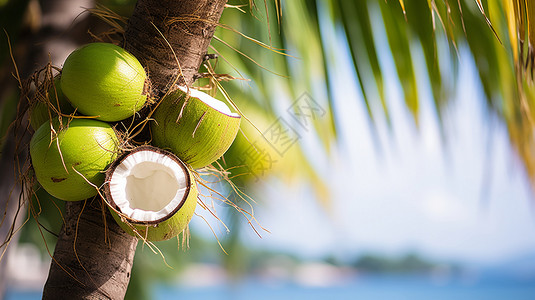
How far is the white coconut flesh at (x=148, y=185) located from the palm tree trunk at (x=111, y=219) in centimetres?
4

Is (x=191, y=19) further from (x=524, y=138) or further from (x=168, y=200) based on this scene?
(x=524, y=138)

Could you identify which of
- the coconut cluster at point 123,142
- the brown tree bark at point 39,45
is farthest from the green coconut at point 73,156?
the brown tree bark at point 39,45

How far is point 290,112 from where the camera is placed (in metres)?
1.44

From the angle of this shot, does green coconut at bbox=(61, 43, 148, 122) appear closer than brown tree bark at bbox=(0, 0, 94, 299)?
Yes

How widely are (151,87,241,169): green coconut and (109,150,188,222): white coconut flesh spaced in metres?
0.02

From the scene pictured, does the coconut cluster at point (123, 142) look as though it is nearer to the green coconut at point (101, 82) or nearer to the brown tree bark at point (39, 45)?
the green coconut at point (101, 82)

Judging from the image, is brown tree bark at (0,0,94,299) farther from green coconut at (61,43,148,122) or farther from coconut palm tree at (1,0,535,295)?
green coconut at (61,43,148,122)

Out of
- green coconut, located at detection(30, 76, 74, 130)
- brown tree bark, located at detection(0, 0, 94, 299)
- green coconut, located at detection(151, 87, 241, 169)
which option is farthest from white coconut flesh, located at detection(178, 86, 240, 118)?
brown tree bark, located at detection(0, 0, 94, 299)

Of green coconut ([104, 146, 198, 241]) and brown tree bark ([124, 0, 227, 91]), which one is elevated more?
brown tree bark ([124, 0, 227, 91])

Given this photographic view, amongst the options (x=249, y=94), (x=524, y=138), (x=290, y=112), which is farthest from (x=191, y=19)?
(x=249, y=94)

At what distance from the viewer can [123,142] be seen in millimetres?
448

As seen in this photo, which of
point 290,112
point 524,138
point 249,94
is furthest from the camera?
point 249,94

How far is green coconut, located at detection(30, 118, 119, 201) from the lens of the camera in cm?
42

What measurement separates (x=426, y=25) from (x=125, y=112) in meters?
0.79
